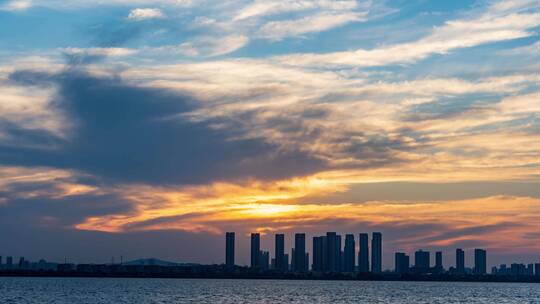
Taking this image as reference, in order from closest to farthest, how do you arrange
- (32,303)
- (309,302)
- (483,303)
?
(32,303) < (309,302) < (483,303)

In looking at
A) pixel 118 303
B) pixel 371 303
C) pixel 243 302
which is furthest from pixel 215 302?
pixel 371 303

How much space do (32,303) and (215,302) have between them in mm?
36702

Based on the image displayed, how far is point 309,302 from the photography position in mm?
179250

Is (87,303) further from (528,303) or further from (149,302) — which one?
(528,303)

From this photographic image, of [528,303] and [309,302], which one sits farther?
[528,303]

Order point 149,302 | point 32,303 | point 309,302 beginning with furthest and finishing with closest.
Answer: point 309,302, point 149,302, point 32,303

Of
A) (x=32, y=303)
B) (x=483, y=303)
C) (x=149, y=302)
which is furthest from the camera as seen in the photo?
(x=483, y=303)

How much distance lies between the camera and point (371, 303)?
179750mm

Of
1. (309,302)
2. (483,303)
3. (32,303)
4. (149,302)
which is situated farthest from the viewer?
(483,303)

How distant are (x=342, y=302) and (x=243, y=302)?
24.3 m

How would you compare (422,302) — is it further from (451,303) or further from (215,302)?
(215,302)

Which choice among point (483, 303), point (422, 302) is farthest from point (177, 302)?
A: point (483, 303)

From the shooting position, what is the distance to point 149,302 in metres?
163

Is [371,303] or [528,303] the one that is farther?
[528,303]
